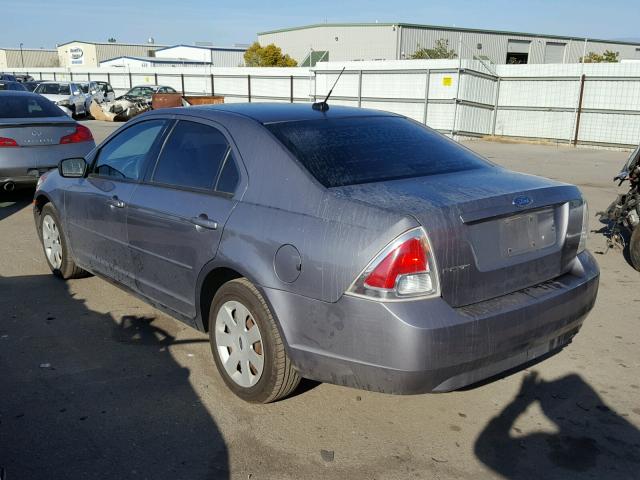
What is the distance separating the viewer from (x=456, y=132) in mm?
21297

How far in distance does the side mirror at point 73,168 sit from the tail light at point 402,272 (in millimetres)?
3085

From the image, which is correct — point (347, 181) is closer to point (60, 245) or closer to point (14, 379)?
point (14, 379)

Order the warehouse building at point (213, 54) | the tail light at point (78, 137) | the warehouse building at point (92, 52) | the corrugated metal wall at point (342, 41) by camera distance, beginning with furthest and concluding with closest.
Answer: the warehouse building at point (92, 52)
the warehouse building at point (213, 54)
the corrugated metal wall at point (342, 41)
the tail light at point (78, 137)

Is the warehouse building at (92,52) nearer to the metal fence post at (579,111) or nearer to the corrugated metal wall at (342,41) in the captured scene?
the corrugated metal wall at (342,41)

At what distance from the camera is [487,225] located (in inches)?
114

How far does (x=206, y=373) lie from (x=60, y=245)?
7.83 feet

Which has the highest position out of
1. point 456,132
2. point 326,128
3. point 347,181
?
point 326,128

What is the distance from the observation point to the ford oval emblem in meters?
3.00

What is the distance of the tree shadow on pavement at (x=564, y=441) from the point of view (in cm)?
288

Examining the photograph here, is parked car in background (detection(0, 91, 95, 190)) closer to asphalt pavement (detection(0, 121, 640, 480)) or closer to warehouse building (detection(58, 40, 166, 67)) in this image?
asphalt pavement (detection(0, 121, 640, 480))

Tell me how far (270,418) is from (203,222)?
45.5 inches

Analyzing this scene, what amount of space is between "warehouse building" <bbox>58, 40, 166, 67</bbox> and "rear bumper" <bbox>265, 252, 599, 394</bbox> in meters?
89.7

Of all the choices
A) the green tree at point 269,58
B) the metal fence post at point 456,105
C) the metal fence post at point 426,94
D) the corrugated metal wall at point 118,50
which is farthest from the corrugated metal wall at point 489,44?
the corrugated metal wall at point 118,50

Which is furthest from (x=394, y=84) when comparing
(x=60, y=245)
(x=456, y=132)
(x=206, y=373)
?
(x=206, y=373)
